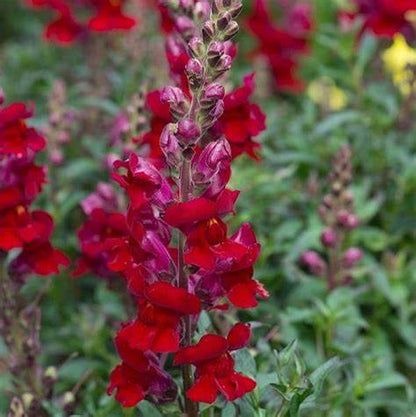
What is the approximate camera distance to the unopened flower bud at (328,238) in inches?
98.6

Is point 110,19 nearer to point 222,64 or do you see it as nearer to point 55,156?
point 55,156

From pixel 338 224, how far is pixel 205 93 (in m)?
1.08

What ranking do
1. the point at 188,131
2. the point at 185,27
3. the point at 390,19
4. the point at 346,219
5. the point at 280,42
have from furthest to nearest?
the point at 280,42
the point at 390,19
the point at 346,219
the point at 185,27
the point at 188,131

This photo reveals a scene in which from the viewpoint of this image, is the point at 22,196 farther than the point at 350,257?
No

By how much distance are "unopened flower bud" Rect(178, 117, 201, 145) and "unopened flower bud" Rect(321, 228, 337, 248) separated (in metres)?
1.06

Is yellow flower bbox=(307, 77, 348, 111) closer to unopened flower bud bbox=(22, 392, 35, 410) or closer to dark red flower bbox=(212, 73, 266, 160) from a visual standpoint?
dark red flower bbox=(212, 73, 266, 160)

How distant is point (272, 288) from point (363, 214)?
16.7 inches

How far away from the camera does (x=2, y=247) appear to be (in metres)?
1.92

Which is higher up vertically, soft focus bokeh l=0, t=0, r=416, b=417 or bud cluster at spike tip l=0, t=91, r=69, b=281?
bud cluster at spike tip l=0, t=91, r=69, b=281

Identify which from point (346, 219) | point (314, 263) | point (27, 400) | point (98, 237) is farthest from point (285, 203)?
point (27, 400)

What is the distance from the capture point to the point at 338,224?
2521 millimetres

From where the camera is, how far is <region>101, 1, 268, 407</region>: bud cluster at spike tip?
1521 millimetres

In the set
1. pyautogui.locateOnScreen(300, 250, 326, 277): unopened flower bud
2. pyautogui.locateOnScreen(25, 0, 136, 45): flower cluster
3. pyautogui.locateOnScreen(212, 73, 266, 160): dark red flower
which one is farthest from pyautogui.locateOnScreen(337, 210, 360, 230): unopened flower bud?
pyautogui.locateOnScreen(25, 0, 136, 45): flower cluster

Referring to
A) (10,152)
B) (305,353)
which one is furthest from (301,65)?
(10,152)
